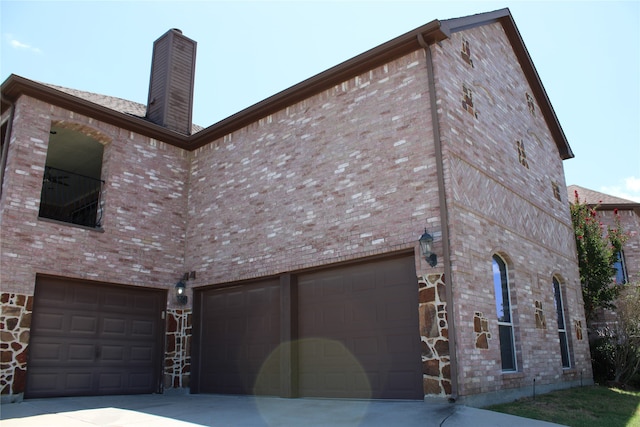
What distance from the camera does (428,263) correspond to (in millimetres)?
8711

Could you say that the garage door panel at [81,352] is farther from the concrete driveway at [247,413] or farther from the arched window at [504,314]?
the arched window at [504,314]

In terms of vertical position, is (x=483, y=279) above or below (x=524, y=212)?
below

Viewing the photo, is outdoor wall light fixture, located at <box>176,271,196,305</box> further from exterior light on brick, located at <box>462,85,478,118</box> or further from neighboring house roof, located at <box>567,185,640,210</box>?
neighboring house roof, located at <box>567,185,640,210</box>

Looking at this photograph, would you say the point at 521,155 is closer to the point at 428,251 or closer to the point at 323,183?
the point at 323,183

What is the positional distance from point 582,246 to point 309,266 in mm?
9555

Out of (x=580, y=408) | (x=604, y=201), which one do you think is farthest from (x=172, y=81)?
(x=604, y=201)

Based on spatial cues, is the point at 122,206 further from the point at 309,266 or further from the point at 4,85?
the point at 309,266

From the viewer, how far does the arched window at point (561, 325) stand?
1251 centimetres

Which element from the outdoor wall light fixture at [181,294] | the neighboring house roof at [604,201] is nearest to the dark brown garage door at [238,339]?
the outdoor wall light fixture at [181,294]

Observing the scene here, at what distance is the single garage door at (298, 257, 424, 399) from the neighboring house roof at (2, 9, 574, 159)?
3.90 m

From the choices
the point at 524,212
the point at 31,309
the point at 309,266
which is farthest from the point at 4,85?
the point at 524,212

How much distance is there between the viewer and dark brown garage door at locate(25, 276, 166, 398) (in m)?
10.5

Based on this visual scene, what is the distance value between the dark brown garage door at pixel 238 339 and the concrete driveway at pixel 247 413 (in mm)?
1097

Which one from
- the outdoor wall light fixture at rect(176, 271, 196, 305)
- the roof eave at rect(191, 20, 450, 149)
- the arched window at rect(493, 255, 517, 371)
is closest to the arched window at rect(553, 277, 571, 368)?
the arched window at rect(493, 255, 517, 371)
